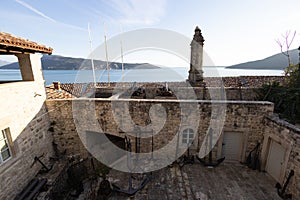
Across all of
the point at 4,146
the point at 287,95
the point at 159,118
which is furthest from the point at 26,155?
the point at 287,95

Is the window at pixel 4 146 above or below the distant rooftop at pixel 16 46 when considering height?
below

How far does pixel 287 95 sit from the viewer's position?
7875 millimetres

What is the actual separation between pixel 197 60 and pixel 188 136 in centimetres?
612

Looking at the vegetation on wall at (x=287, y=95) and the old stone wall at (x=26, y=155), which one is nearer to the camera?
the old stone wall at (x=26, y=155)

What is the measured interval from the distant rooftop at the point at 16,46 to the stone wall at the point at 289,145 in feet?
36.3

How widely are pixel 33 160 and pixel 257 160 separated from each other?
1122 centimetres

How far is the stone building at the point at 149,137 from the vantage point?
580 centimetres

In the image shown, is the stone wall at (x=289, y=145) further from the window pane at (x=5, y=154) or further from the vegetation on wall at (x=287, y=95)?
the window pane at (x=5, y=154)

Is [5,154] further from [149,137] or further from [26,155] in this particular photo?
[149,137]

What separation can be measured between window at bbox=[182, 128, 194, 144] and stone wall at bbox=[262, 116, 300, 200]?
3.66m

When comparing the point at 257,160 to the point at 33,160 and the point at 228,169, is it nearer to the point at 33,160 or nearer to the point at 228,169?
the point at 228,169

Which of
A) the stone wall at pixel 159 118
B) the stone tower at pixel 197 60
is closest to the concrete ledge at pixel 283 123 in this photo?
the stone wall at pixel 159 118

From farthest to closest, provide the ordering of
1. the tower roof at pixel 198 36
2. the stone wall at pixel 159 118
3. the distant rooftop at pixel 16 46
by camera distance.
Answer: the tower roof at pixel 198 36, the stone wall at pixel 159 118, the distant rooftop at pixel 16 46

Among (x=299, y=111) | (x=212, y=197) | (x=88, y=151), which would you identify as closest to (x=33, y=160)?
(x=88, y=151)
